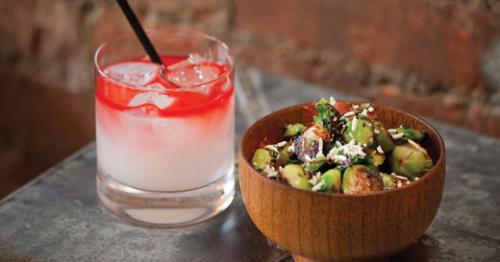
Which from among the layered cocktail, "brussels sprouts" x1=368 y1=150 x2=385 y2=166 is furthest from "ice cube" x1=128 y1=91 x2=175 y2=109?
"brussels sprouts" x1=368 y1=150 x2=385 y2=166

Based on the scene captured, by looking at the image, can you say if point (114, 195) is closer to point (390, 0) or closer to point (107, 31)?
point (390, 0)

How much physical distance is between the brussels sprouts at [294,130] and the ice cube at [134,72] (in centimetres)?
16

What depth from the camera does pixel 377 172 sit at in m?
0.72

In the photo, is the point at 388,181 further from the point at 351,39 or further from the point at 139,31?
the point at 351,39

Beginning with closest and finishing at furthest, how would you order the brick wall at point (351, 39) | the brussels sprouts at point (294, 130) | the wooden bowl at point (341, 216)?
1. the wooden bowl at point (341, 216)
2. the brussels sprouts at point (294, 130)
3. the brick wall at point (351, 39)

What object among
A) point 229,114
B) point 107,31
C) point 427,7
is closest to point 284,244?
point 229,114

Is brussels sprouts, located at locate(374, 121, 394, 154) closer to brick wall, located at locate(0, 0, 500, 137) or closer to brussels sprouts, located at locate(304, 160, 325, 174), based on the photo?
brussels sprouts, located at locate(304, 160, 325, 174)

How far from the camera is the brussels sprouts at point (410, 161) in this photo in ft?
2.43

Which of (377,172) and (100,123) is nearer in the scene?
(377,172)

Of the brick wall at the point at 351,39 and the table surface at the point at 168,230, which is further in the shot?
the brick wall at the point at 351,39

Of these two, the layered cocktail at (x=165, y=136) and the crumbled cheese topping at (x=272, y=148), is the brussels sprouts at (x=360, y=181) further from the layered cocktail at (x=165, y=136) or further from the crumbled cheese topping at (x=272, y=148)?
the layered cocktail at (x=165, y=136)

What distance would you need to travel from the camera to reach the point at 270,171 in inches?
29.1

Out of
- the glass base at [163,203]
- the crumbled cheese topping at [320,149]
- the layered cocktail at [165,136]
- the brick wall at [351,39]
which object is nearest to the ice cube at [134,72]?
the layered cocktail at [165,136]

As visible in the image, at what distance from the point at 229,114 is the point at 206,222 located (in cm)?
12
